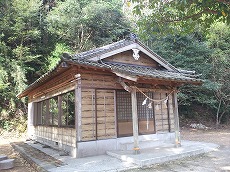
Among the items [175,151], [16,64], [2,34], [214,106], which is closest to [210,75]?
[214,106]

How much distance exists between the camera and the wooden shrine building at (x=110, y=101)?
7.44 m

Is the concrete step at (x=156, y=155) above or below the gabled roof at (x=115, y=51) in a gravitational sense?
below

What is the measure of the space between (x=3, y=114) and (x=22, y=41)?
6.48 meters

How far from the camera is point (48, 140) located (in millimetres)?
10820

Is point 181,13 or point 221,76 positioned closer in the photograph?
point 181,13

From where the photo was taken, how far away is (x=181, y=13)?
16.1 feet

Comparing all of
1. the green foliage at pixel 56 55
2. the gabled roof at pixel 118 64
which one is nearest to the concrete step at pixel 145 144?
the gabled roof at pixel 118 64

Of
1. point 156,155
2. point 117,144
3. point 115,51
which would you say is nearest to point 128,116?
point 117,144

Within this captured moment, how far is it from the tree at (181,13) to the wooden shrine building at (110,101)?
6.36ft

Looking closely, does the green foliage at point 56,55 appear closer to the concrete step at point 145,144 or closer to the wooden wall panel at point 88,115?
the wooden wall panel at point 88,115

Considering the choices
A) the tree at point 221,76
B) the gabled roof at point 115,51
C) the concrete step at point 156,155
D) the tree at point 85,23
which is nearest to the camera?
the concrete step at point 156,155

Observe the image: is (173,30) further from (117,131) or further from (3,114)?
(3,114)

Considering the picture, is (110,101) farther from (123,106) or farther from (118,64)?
(118,64)

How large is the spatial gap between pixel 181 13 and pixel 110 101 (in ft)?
14.9
